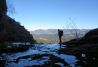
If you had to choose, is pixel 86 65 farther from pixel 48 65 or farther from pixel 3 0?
pixel 3 0

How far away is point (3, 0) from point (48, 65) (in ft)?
211

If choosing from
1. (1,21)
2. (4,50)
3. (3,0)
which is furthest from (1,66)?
(3,0)

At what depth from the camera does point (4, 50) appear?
45.8 metres

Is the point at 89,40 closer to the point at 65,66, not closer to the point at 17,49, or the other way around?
the point at 17,49

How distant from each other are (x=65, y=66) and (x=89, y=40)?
2611 cm

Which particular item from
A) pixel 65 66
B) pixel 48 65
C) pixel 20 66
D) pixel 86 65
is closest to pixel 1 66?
pixel 20 66

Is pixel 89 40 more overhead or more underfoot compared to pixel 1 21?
more underfoot

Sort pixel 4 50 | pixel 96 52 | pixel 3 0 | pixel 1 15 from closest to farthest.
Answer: pixel 96 52, pixel 4 50, pixel 1 15, pixel 3 0

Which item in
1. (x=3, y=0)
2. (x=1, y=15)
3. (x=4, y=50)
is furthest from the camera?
(x=3, y=0)

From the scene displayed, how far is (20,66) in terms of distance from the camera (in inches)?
1010

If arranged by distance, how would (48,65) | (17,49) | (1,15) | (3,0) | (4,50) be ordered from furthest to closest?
1. (3,0)
2. (1,15)
3. (17,49)
4. (4,50)
5. (48,65)

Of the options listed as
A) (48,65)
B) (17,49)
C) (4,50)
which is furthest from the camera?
(17,49)

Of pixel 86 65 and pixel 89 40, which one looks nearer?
pixel 86 65

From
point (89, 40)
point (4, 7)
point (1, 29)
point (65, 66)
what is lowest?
point (65, 66)
